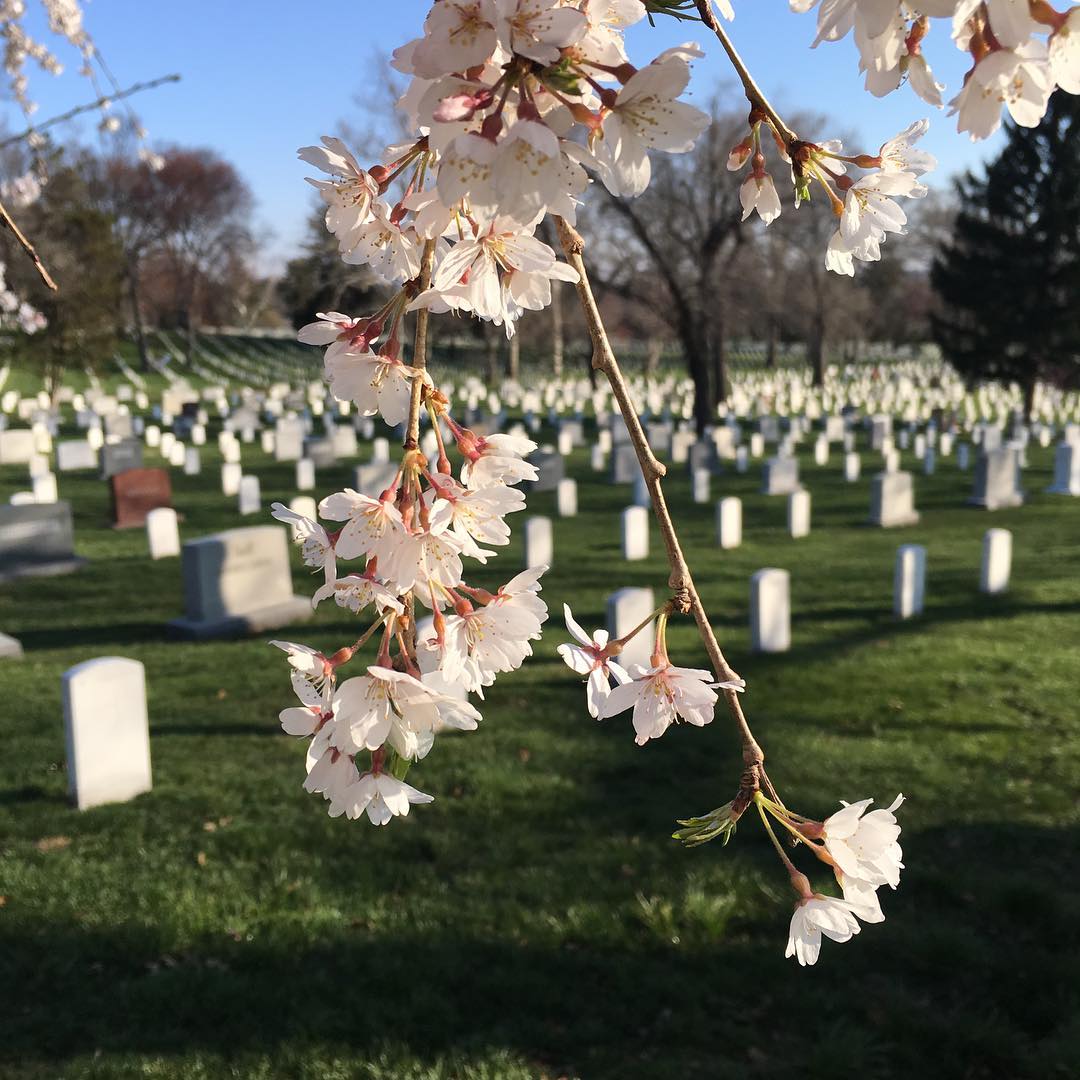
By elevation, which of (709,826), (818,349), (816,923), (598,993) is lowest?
(598,993)

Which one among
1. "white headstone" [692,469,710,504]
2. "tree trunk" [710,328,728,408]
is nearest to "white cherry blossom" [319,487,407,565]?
"white headstone" [692,469,710,504]

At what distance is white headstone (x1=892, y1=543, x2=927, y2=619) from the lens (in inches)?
435

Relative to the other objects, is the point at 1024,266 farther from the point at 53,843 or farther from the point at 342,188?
the point at 342,188

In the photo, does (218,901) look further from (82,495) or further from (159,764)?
(82,495)

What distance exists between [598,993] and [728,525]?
10797 mm

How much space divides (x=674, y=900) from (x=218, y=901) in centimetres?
238

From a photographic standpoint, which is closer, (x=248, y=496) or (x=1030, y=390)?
(x=248, y=496)

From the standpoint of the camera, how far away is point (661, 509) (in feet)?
3.00

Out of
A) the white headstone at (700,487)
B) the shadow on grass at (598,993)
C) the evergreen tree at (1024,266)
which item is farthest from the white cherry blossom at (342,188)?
the evergreen tree at (1024,266)

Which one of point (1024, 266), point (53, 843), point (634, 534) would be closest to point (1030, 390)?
point (1024, 266)

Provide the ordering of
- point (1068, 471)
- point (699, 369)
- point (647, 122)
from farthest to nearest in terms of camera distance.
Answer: point (699, 369) < point (1068, 471) < point (647, 122)

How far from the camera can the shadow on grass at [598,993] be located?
4.29m

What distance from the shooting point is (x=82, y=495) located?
19750mm

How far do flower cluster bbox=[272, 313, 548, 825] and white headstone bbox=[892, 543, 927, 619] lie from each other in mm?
10586
